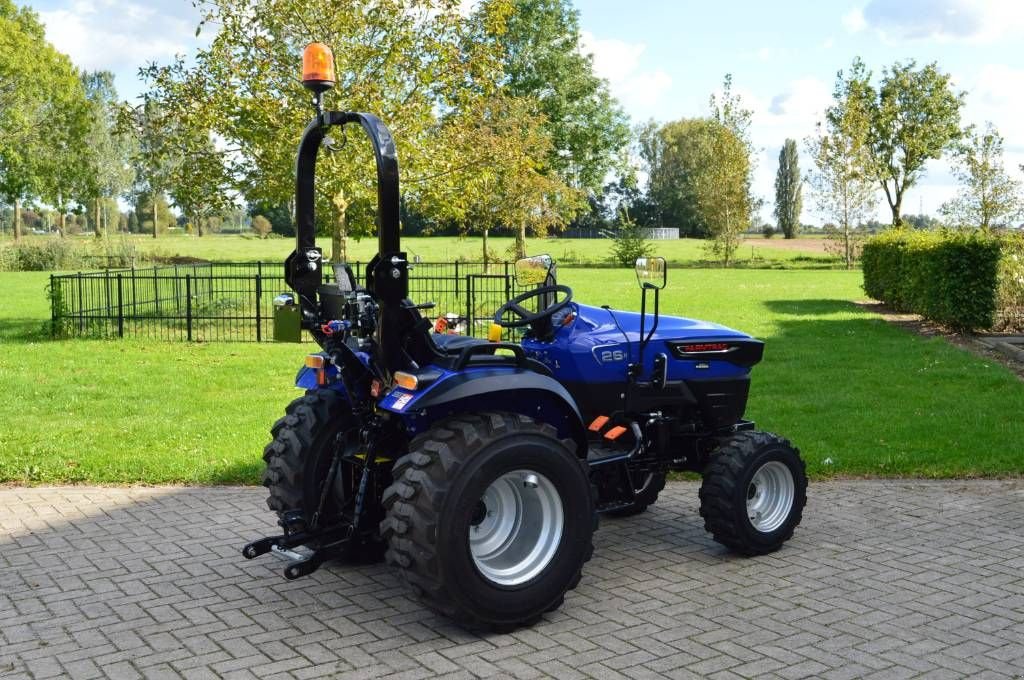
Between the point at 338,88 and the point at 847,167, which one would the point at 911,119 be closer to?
the point at 847,167

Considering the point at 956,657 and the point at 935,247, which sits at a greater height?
the point at 935,247

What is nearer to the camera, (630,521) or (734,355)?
(734,355)

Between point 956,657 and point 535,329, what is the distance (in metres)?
2.66

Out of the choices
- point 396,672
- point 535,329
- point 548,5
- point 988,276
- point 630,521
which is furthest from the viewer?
point 548,5

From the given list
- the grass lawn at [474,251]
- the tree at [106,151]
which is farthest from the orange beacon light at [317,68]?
the tree at [106,151]

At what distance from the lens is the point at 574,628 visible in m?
4.85

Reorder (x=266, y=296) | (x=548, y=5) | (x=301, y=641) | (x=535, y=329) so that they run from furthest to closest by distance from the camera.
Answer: (x=548, y=5) → (x=266, y=296) → (x=535, y=329) → (x=301, y=641)

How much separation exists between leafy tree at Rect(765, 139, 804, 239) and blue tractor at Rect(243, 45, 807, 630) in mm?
Result: 77349

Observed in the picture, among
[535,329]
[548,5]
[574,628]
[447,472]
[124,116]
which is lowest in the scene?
[574,628]

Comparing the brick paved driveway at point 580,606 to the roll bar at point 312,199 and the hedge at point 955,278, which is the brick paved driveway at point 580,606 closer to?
the roll bar at point 312,199

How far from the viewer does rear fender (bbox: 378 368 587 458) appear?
4680 millimetres

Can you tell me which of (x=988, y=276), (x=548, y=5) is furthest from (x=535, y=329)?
(x=548, y=5)

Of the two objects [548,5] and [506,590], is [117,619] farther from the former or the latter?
[548,5]

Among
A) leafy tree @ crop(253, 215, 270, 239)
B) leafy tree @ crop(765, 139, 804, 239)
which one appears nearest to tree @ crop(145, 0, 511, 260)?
leafy tree @ crop(253, 215, 270, 239)
